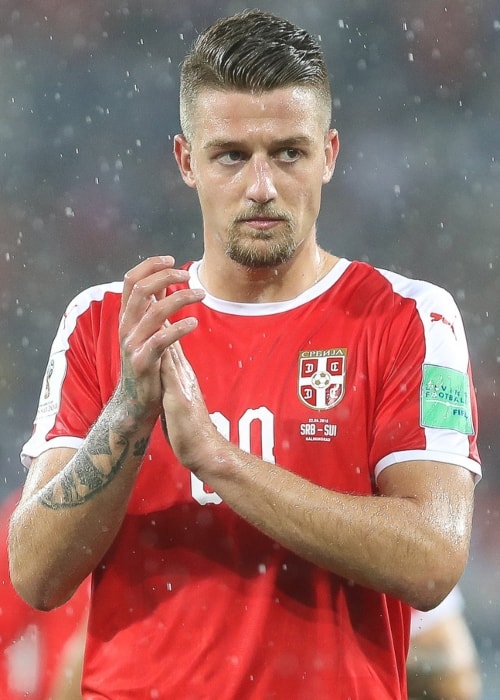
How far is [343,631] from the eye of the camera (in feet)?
8.16

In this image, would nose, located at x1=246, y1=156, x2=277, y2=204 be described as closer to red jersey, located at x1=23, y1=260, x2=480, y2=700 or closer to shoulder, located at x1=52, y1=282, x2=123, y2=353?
red jersey, located at x1=23, y1=260, x2=480, y2=700

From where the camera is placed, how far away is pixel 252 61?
277 cm

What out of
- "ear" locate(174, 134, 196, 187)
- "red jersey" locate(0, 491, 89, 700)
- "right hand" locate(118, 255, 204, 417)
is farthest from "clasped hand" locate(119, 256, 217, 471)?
"red jersey" locate(0, 491, 89, 700)

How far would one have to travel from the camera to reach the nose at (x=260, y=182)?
8.48 ft

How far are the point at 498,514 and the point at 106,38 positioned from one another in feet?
11.1

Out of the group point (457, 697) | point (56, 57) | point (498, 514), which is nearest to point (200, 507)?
point (457, 697)

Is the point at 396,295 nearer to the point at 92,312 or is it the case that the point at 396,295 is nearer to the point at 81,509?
the point at 92,312

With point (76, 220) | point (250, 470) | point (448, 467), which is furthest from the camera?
point (76, 220)

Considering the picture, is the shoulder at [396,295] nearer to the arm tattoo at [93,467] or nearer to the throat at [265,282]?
the throat at [265,282]

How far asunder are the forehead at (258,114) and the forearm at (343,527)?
2.68 feet

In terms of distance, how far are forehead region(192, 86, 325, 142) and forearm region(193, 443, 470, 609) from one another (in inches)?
32.1

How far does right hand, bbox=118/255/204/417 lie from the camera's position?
230cm

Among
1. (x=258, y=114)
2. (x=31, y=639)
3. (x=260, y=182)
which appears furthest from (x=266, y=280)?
(x=31, y=639)

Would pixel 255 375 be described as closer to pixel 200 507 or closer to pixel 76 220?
pixel 200 507
